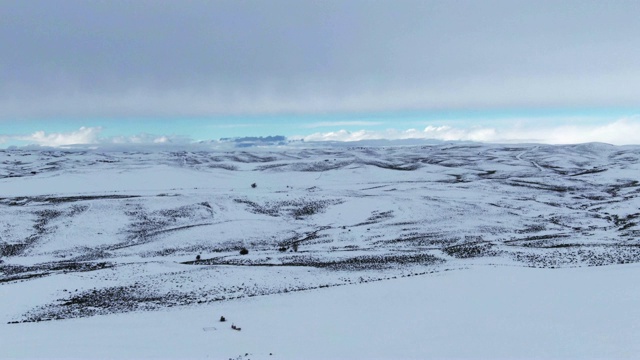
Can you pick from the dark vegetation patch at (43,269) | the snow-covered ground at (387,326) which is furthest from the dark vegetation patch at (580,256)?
the dark vegetation patch at (43,269)

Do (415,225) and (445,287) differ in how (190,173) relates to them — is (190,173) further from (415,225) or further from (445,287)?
(445,287)

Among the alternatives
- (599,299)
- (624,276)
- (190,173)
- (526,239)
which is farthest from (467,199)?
(190,173)

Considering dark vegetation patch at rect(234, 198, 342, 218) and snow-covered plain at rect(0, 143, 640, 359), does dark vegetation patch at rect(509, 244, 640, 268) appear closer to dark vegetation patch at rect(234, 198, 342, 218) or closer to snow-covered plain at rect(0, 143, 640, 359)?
snow-covered plain at rect(0, 143, 640, 359)

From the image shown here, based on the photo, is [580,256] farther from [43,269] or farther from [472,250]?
[43,269]

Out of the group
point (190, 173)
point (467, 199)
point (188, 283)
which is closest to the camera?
point (188, 283)

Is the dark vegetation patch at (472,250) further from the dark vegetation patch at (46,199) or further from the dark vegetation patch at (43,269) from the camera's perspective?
the dark vegetation patch at (46,199)

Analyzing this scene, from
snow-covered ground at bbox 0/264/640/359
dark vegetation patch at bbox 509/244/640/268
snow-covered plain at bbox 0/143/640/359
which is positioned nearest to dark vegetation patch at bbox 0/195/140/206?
snow-covered plain at bbox 0/143/640/359
